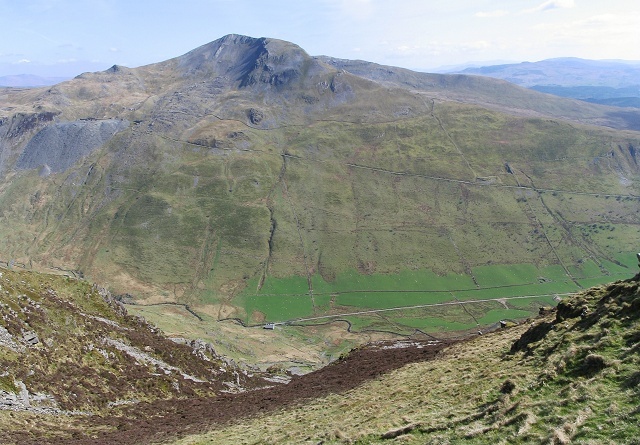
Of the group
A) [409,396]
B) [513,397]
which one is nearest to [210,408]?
[409,396]

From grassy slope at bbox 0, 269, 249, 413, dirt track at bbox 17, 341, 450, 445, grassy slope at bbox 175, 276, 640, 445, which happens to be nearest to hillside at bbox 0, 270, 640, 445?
grassy slope at bbox 175, 276, 640, 445

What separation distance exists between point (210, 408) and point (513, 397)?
33546 mm

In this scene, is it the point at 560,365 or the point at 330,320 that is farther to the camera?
the point at 330,320

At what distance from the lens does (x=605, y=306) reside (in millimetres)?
32281

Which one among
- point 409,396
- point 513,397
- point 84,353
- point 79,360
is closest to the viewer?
point 513,397

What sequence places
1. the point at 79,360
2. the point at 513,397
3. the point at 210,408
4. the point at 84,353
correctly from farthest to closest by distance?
the point at 84,353 → the point at 79,360 → the point at 210,408 → the point at 513,397

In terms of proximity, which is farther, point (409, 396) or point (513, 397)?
point (409, 396)

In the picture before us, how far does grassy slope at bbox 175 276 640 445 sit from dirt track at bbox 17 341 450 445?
3.77m

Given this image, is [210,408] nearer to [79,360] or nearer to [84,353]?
[79,360]

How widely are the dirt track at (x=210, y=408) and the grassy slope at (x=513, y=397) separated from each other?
377 centimetres

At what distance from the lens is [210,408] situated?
45844mm

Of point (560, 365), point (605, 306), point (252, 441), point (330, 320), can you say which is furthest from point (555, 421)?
point (330, 320)

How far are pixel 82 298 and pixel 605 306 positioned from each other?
72.5 meters

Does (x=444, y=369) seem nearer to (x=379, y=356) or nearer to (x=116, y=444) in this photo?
(x=379, y=356)
